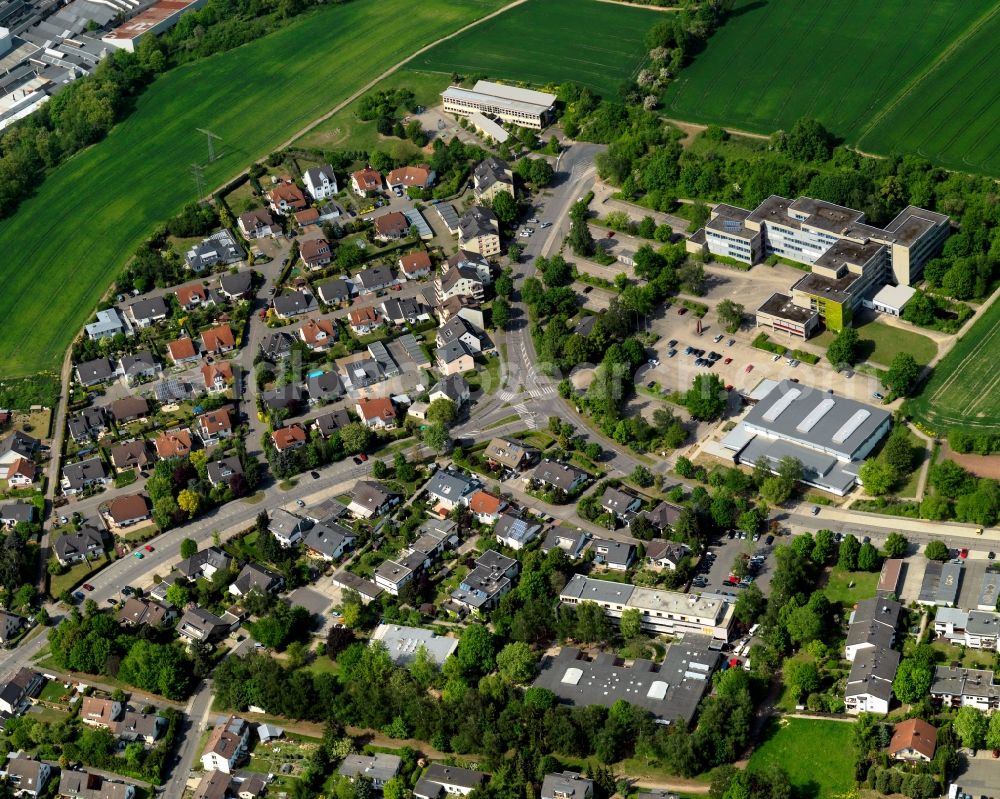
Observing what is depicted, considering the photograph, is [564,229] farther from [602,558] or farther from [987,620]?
[987,620]

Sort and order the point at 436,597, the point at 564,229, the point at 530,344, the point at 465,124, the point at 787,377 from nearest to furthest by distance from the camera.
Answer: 1. the point at 436,597
2. the point at 787,377
3. the point at 530,344
4. the point at 564,229
5. the point at 465,124

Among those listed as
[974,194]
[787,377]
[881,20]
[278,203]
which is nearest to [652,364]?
[787,377]

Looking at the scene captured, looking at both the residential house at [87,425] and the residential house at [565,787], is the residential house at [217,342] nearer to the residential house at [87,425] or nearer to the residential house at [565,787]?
the residential house at [87,425]

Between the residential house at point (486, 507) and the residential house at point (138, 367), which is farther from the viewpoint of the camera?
the residential house at point (138, 367)

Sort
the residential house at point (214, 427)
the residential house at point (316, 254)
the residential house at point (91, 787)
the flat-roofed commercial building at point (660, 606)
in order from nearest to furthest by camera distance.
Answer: the residential house at point (91, 787) → the flat-roofed commercial building at point (660, 606) → the residential house at point (214, 427) → the residential house at point (316, 254)

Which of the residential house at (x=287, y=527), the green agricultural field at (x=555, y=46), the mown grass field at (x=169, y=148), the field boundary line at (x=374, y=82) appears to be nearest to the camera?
the residential house at (x=287, y=527)

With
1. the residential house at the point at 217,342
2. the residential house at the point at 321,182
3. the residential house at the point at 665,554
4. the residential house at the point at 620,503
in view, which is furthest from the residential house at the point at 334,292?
the residential house at the point at 665,554

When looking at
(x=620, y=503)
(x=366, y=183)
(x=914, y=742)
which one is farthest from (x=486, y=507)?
(x=366, y=183)

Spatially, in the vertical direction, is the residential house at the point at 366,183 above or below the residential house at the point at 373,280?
above
